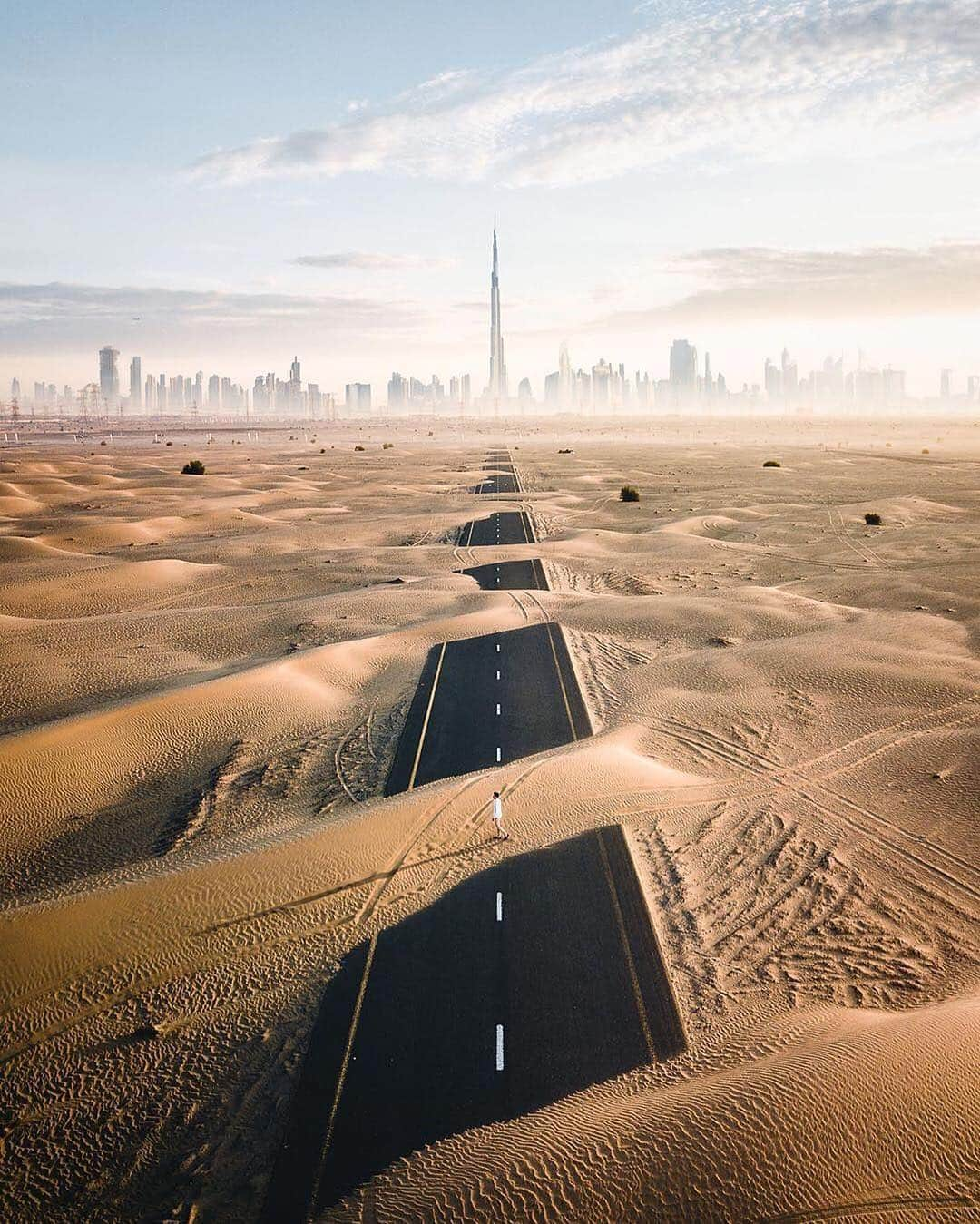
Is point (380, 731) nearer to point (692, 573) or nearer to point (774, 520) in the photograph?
point (692, 573)

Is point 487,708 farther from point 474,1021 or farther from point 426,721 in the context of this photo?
point 474,1021

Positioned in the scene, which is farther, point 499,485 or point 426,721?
point 499,485

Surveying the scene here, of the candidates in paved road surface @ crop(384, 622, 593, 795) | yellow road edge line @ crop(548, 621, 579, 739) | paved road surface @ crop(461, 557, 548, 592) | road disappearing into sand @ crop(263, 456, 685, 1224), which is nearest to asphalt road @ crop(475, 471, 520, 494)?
paved road surface @ crop(461, 557, 548, 592)

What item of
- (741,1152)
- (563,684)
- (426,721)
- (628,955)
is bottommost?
(628,955)

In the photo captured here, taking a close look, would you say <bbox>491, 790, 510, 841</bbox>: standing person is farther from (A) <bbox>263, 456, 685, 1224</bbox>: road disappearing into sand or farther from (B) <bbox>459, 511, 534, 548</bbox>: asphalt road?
(B) <bbox>459, 511, 534, 548</bbox>: asphalt road

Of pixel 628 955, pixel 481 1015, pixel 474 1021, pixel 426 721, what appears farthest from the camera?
pixel 426 721

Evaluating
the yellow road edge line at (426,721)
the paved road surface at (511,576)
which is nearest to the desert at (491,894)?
the yellow road edge line at (426,721)

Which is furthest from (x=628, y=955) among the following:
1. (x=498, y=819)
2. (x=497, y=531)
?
(x=497, y=531)
